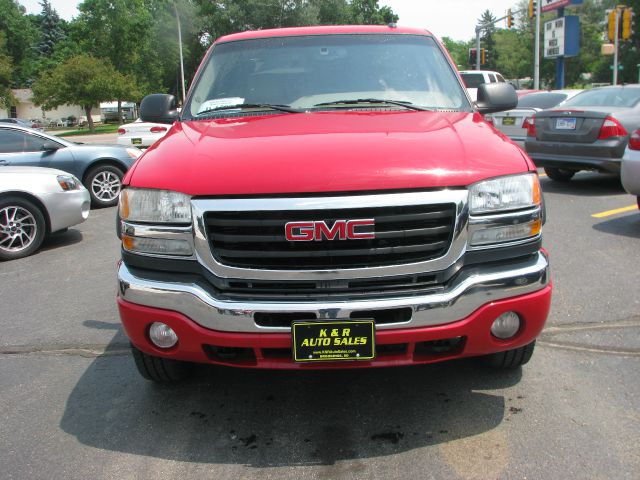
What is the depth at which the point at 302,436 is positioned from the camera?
294cm

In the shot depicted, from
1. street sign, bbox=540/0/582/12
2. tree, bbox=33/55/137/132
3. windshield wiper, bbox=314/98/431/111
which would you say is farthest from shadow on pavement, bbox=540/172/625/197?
tree, bbox=33/55/137/132

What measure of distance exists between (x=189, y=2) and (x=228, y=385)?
61150 millimetres

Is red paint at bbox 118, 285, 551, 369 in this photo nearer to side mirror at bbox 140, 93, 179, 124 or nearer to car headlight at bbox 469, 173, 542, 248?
car headlight at bbox 469, 173, 542, 248

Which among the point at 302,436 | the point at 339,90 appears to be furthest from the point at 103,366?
the point at 339,90

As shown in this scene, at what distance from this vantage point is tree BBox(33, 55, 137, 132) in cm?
4372

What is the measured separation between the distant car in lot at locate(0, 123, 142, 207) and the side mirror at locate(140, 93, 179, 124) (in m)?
4.94

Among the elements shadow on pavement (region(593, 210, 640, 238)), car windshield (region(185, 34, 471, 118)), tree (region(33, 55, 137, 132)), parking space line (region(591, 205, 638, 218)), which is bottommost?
shadow on pavement (region(593, 210, 640, 238))

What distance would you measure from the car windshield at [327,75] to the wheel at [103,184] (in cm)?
623

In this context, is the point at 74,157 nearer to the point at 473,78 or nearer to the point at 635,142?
the point at 635,142

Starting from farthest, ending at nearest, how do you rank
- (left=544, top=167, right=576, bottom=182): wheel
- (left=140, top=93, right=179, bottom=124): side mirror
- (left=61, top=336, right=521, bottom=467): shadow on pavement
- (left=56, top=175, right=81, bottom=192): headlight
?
1. (left=544, top=167, right=576, bottom=182): wheel
2. (left=56, top=175, right=81, bottom=192): headlight
3. (left=140, top=93, right=179, bottom=124): side mirror
4. (left=61, top=336, right=521, bottom=467): shadow on pavement

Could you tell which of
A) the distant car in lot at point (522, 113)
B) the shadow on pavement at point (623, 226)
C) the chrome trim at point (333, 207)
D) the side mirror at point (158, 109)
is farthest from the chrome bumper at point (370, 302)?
the distant car in lot at point (522, 113)

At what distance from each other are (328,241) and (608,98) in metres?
8.56

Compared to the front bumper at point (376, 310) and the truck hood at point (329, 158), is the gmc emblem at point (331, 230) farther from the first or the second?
the front bumper at point (376, 310)

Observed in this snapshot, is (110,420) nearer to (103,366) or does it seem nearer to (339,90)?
(103,366)
